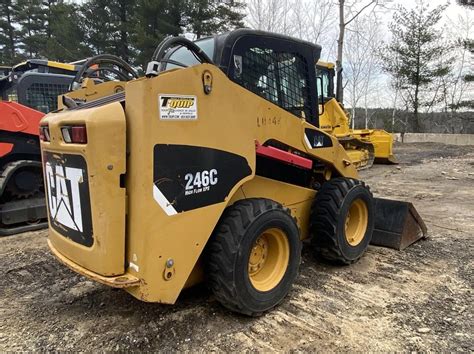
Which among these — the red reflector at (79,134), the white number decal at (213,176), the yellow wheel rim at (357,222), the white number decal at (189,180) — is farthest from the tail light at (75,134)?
the yellow wheel rim at (357,222)

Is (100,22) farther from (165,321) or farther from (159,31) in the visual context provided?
(165,321)

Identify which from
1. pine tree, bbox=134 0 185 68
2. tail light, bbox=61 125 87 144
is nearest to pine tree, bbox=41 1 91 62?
pine tree, bbox=134 0 185 68

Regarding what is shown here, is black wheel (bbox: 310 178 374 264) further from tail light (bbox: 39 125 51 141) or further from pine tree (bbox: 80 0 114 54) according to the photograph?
pine tree (bbox: 80 0 114 54)

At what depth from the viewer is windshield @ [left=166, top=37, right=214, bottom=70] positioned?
341 centimetres

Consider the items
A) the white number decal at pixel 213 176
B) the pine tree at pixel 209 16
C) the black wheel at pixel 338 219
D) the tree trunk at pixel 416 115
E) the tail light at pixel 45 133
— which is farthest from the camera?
the tree trunk at pixel 416 115

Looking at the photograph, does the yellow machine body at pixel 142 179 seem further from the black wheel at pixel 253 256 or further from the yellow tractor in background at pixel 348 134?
the yellow tractor in background at pixel 348 134

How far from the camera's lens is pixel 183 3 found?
68.1ft

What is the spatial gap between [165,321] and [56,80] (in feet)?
18.1

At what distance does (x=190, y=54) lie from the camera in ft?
12.1

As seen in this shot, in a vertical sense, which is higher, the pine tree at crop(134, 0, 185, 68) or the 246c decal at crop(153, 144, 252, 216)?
the pine tree at crop(134, 0, 185, 68)

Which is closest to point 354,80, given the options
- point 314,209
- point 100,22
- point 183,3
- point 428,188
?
point 183,3

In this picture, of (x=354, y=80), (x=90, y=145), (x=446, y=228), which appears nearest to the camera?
(x=90, y=145)

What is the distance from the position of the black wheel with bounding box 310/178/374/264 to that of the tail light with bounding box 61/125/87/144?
237cm

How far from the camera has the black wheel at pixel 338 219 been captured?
403cm
